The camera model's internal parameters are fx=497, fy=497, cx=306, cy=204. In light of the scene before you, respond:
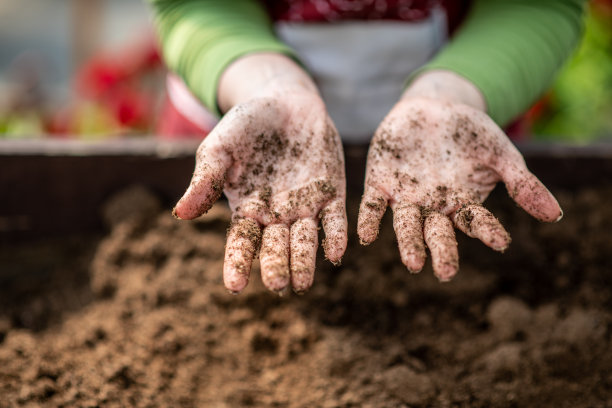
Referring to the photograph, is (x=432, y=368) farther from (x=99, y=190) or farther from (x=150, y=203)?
(x=99, y=190)

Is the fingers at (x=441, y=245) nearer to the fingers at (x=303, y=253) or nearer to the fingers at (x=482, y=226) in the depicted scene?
the fingers at (x=482, y=226)

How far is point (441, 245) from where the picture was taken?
2.27ft

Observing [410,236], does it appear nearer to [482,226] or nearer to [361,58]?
[482,226]

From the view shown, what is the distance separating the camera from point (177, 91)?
4.47ft

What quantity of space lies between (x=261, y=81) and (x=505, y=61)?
1.67 feet

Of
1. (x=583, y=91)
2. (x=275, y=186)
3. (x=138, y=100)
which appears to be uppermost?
(x=275, y=186)

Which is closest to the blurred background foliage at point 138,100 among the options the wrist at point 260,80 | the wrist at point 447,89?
the wrist at point 447,89

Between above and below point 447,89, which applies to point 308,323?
below

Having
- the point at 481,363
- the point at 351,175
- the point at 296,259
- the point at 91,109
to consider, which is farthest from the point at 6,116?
the point at 481,363

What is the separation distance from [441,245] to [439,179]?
17 cm

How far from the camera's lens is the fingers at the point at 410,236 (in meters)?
0.68

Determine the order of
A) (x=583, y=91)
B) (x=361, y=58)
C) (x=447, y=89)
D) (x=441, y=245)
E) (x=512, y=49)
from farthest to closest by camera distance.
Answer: (x=583, y=91), (x=361, y=58), (x=512, y=49), (x=447, y=89), (x=441, y=245)

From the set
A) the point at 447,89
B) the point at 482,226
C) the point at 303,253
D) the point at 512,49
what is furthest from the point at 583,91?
the point at 303,253

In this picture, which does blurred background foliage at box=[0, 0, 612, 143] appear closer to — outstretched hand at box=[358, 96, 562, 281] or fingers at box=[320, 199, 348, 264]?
outstretched hand at box=[358, 96, 562, 281]
